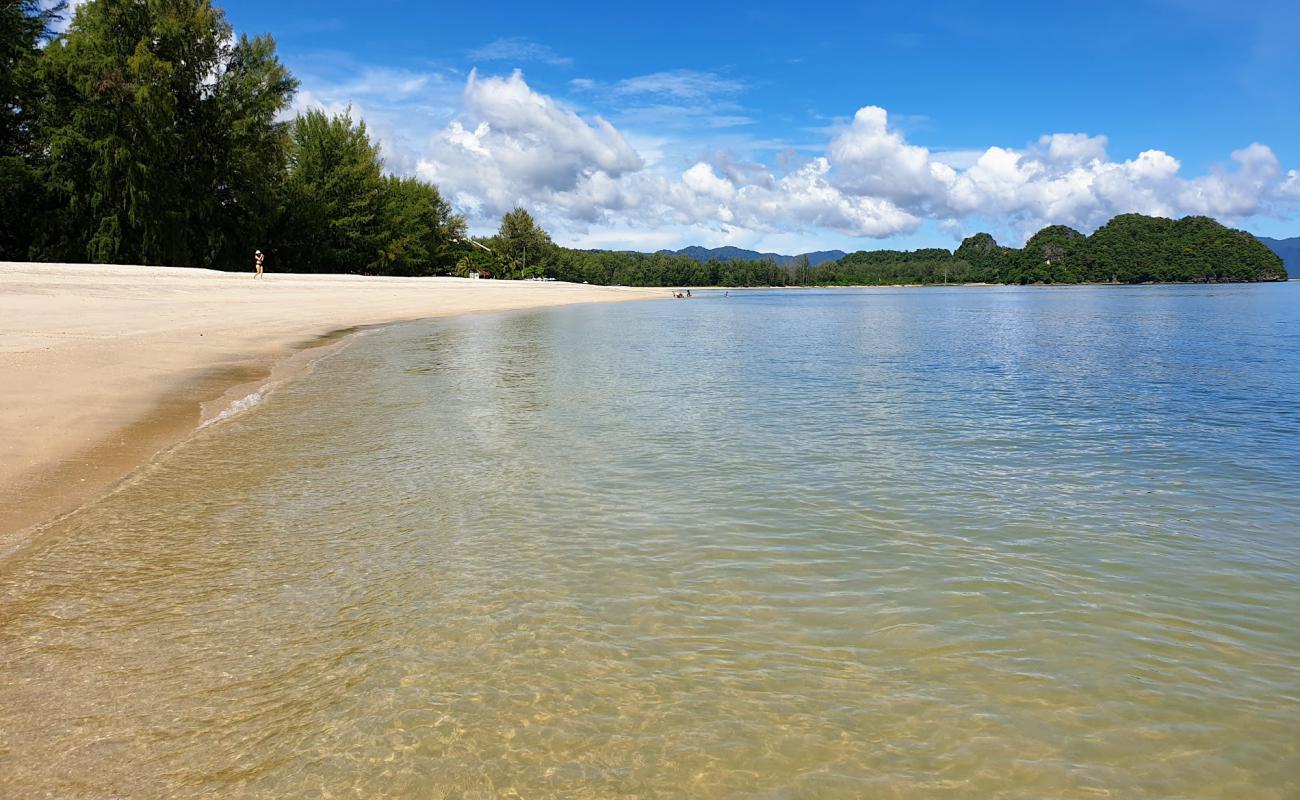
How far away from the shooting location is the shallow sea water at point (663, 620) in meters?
3.25

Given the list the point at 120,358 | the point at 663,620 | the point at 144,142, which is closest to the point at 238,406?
the point at 120,358

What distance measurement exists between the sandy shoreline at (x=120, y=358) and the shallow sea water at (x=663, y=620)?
0.72 meters

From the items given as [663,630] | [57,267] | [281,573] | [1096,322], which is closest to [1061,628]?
[663,630]

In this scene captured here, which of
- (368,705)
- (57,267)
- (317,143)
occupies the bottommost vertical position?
(368,705)

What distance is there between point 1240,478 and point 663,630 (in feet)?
24.5

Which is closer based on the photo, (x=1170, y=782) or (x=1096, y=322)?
(x=1170, y=782)

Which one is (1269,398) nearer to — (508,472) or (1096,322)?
(508,472)

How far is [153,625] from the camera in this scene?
442 cm

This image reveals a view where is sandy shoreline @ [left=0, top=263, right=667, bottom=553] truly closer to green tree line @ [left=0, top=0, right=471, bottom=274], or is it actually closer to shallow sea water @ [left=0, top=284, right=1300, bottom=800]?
shallow sea water @ [left=0, top=284, right=1300, bottom=800]

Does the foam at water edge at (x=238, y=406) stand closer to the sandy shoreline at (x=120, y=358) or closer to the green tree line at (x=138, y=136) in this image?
the sandy shoreline at (x=120, y=358)

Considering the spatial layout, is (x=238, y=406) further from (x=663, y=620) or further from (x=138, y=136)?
(x=138, y=136)

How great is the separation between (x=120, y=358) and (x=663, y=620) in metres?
14.4

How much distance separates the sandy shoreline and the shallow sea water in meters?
0.72

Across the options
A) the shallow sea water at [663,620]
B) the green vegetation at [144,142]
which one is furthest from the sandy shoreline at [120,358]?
the green vegetation at [144,142]
